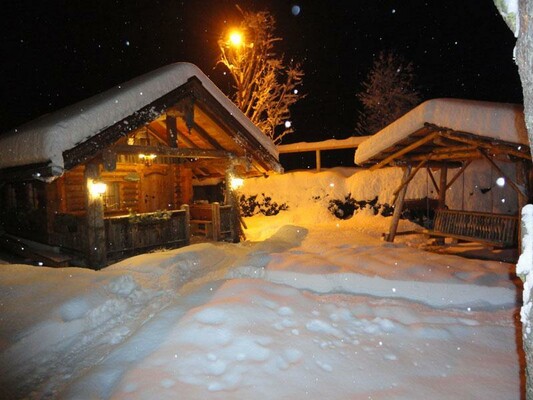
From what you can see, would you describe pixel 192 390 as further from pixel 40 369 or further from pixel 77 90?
pixel 77 90

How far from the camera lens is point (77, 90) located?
29.6 metres

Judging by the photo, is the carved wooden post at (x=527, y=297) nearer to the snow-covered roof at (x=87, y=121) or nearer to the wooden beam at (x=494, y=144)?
the wooden beam at (x=494, y=144)

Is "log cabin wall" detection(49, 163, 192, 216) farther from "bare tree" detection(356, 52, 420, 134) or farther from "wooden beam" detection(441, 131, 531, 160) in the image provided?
"bare tree" detection(356, 52, 420, 134)

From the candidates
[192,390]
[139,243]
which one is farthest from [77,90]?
[192,390]

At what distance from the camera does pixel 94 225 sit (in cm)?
926

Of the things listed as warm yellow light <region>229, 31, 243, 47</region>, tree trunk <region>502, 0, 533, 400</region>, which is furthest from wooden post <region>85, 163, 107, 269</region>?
warm yellow light <region>229, 31, 243, 47</region>

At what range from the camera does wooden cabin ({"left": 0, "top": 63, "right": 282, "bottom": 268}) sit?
8.44m

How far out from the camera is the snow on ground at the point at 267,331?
3.93 meters

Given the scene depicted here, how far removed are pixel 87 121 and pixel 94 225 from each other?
2875mm

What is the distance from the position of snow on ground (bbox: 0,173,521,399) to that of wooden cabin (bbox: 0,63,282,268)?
202 cm

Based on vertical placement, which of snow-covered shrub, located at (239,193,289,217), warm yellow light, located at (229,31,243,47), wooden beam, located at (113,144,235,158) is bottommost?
snow-covered shrub, located at (239,193,289,217)

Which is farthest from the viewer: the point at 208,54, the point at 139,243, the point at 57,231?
the point at 208,54

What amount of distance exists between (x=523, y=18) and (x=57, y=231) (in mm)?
12953

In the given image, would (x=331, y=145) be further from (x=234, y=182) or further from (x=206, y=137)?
(x=206, y=137)
